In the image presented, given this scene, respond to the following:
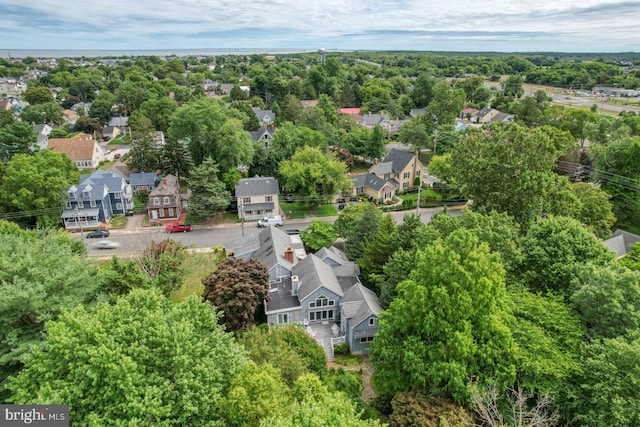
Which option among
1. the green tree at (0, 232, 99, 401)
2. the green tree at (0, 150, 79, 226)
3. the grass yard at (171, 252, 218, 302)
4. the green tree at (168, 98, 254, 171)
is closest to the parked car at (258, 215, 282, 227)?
the grass yard at (171, 252, 218, 302)

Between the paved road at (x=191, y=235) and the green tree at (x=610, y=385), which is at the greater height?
the green tree at (x=610, y=385)

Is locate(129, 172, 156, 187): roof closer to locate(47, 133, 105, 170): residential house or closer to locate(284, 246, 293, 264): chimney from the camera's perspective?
locate(47, 133, 105, 170): residential house

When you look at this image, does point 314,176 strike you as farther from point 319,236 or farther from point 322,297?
point 322,297

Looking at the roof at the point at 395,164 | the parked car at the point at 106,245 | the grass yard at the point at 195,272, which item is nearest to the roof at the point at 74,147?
the parked car at the point at 106,245

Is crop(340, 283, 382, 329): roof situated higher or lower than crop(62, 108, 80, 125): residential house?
lower

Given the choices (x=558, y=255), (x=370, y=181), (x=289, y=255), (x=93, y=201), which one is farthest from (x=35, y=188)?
(x=558, y=255)

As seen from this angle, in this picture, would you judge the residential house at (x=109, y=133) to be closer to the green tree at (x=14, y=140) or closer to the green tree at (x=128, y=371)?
the green tree at (x=14, y=140)
